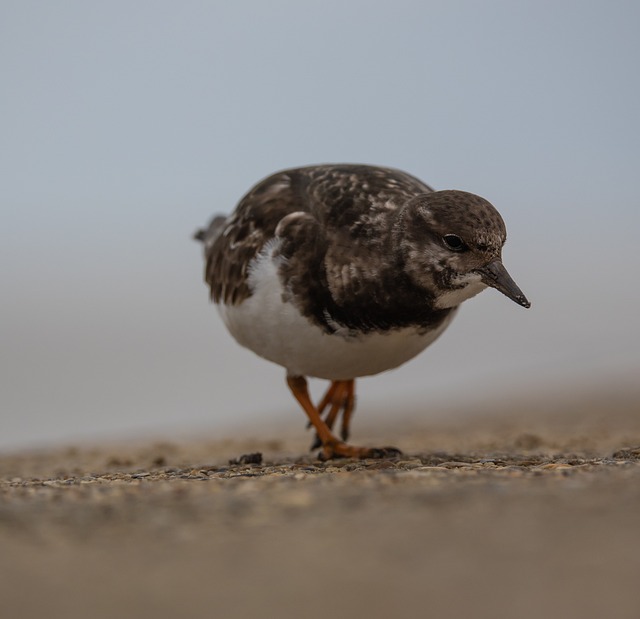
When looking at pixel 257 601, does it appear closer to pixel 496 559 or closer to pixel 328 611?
pixel 328 611

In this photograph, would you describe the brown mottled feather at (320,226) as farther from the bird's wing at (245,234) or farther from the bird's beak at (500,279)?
the bird's beak at (500,279)

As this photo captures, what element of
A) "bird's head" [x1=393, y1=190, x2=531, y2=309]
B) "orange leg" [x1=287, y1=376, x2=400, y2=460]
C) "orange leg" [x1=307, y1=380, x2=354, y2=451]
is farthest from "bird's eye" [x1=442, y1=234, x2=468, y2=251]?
"orange leg" [x1=307, y1=380, x2=354, y2=451]

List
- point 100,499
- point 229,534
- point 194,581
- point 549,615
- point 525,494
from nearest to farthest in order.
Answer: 1. point 549,615
2. point 194,581
3. point 229,534
4. point 525,494
5. point 100,499

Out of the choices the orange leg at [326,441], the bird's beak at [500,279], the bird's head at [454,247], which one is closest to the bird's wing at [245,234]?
the orange leg at [326,441]

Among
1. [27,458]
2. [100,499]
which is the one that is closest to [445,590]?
[100,499]

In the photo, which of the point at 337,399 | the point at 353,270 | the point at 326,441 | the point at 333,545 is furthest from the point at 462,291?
the point at 333,545
